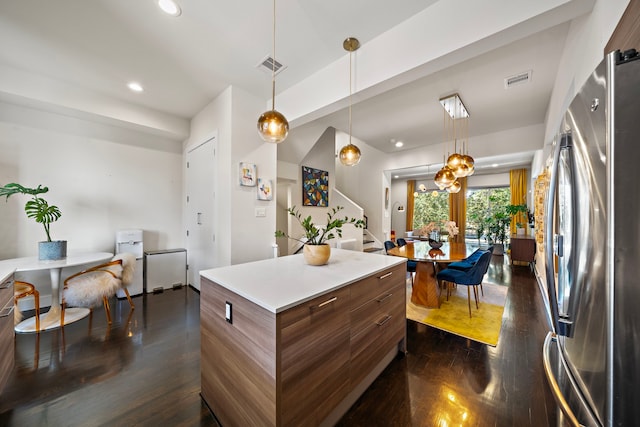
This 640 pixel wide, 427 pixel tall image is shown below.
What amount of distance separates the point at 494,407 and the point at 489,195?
8.98 m

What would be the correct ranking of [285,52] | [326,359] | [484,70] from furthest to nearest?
[484,70], [285,52], [326,359]

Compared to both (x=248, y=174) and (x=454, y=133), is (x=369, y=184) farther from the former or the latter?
(x=248, y=174)

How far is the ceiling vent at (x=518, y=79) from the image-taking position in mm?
2899

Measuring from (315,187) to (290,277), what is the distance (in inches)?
172

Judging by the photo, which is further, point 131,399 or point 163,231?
point 163,231

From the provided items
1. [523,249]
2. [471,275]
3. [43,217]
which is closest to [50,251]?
[43,217]

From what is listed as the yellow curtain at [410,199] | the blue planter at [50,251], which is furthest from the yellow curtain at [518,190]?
the blue planter at [50,251]

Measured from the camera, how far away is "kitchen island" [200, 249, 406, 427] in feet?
3.60

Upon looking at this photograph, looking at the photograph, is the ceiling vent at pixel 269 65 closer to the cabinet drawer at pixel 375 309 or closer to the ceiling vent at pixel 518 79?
the cabinet drawer at pixel 375 309

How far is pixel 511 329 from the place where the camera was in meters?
2.64

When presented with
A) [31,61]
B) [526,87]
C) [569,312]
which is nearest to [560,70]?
[526,87]

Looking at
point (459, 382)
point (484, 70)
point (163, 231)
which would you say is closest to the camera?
point (459, 382)

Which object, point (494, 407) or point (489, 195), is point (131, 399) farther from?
point (489, 195)

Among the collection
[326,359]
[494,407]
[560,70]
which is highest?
[560,70]
